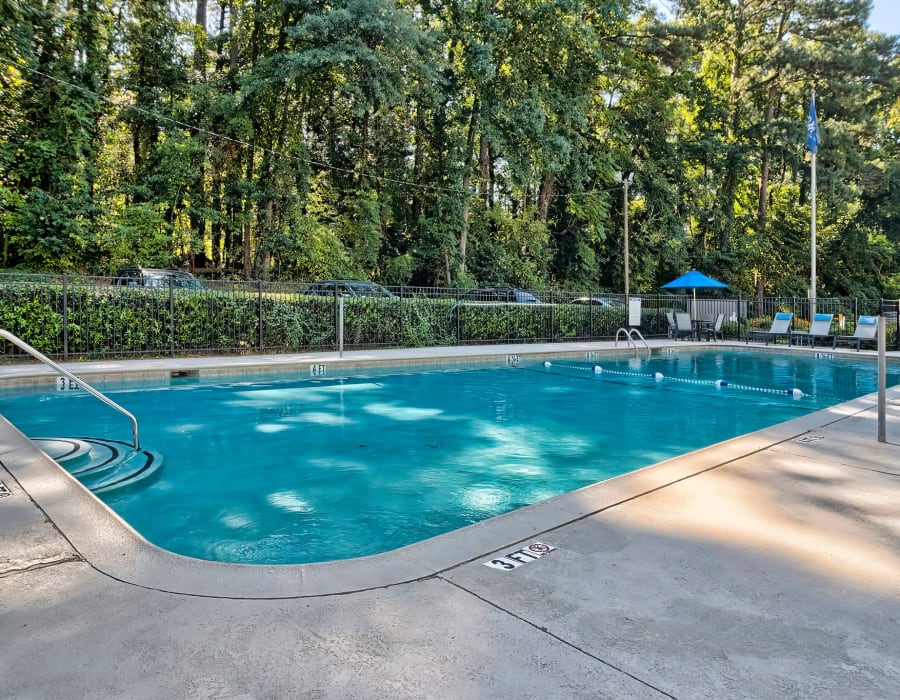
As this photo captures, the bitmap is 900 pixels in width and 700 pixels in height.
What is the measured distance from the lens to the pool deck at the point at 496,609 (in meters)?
1.68

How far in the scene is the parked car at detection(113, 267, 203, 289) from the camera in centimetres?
1334

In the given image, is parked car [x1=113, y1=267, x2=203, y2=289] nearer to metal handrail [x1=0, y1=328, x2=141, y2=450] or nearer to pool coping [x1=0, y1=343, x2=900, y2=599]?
metal handrail [x1=0, y1=328, x2=141, y2=450]

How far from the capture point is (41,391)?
8.39m

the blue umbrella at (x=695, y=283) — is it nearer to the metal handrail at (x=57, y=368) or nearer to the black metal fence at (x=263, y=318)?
the black metal fence at (x=263, y=318)

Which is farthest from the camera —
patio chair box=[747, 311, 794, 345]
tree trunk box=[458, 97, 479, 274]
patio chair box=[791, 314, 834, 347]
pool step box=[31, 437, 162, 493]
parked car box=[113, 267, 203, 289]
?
tree trunk box=[458, 97, 479, 274]

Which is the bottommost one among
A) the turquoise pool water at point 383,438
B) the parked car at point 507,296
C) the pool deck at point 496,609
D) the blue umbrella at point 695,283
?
the turquoise pool water at point 383,438

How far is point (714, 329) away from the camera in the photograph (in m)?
18.9

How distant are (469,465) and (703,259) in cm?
2708

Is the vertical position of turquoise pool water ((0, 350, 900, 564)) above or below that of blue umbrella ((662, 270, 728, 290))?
below

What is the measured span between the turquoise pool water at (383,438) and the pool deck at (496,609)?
3.30 ft

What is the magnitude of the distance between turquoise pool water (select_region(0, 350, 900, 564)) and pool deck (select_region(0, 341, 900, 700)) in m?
1.01

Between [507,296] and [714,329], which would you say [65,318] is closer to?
[507,296]

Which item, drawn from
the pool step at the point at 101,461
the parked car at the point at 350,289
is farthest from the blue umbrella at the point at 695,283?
the pool step at the point at 101,461

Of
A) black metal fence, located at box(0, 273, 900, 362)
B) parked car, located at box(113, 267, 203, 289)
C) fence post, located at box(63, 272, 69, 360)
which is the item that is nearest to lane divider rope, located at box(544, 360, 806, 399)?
black metal fence, located at box(0, 273, 900, 362)
